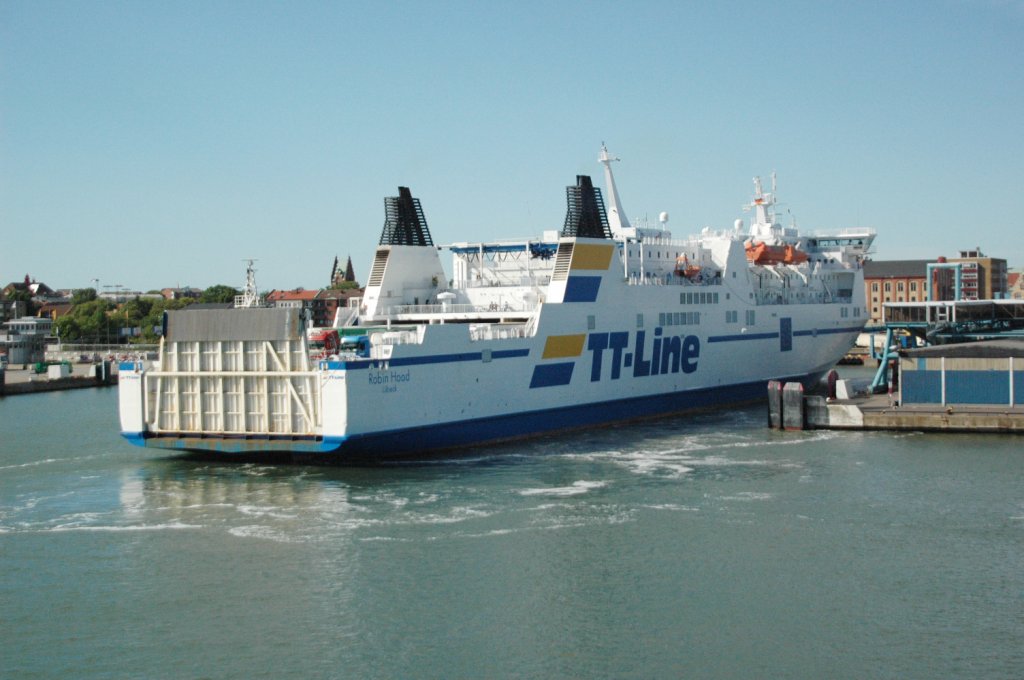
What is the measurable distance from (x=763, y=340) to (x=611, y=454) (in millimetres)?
12481

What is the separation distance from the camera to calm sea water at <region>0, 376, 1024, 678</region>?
1269cm

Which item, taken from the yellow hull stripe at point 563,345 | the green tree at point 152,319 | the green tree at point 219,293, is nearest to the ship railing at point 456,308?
the yellow hull stripe at point 563,345

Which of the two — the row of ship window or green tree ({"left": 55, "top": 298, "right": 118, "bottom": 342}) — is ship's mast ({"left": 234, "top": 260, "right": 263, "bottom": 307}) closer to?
the row of ship window

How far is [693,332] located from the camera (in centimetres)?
3275

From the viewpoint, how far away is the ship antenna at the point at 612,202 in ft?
110

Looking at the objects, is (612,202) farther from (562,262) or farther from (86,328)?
(86,328)

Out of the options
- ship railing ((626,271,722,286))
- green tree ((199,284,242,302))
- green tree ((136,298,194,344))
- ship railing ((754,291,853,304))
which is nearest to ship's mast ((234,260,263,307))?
ship railing ((626,271,722,286))

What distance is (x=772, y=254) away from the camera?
3853cm

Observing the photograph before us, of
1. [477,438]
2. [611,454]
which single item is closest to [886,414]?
[611,454]

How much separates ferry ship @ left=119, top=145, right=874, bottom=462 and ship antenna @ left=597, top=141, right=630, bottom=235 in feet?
0.18

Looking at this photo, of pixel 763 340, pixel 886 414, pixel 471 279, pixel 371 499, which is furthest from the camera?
pixel 763 340

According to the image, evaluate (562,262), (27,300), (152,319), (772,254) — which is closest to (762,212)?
(772,254)

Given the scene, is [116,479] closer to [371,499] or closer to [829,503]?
[371,499]

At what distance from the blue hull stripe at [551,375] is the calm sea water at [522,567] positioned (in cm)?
291
